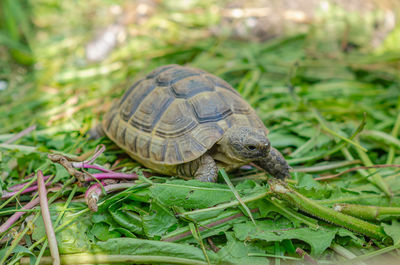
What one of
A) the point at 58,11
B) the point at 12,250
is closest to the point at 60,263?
the point at 12,250

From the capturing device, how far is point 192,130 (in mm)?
2221

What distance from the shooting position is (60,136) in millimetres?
2924

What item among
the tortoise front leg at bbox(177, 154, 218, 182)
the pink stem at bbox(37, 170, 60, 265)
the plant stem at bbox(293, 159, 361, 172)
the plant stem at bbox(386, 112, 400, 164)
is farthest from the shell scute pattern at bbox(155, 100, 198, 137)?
the plant stem at bbox(386, 112, 400, 164)

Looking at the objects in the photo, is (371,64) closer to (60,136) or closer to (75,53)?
(60,136)

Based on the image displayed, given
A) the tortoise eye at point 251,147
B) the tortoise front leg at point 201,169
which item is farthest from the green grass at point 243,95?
the tortoise eye at point 251,147

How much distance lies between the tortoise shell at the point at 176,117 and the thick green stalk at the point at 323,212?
0.58 m

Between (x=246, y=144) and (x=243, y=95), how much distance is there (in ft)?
4.38

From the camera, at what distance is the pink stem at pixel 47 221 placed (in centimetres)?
171

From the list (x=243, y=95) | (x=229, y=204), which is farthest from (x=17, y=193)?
(x=243, y=95)

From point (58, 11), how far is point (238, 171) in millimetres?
5886

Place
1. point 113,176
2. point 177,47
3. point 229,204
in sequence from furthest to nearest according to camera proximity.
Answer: point 177,47 < point 113,176 < point 229,204

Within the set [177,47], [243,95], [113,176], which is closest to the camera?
[113,176]

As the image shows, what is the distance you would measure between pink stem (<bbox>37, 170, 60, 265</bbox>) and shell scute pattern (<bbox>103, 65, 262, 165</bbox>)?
0.67 meters

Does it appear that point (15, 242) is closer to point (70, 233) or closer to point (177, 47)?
point (70, 233)
